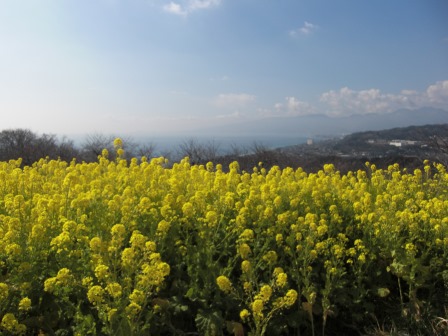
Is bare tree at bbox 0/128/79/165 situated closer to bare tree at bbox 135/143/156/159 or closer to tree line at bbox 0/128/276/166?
tree line at bbox 0/128/276/166

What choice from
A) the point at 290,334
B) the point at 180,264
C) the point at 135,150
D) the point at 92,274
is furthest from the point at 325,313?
the point at 135,150

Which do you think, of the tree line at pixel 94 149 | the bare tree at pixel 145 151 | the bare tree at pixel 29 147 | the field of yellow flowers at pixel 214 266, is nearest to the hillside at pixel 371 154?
the tree line at pixel 94 149

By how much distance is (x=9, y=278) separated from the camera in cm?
370

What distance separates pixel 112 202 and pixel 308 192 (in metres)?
3.06

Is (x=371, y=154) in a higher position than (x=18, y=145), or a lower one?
lower

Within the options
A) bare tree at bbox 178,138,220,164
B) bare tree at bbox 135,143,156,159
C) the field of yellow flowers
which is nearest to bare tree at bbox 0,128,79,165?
bare tree at bbox 135,143,156,159

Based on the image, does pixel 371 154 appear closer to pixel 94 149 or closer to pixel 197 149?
pixel 197 149

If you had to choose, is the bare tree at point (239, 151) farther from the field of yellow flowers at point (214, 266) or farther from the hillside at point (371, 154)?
the field of yellow flowers at point (214, 266)

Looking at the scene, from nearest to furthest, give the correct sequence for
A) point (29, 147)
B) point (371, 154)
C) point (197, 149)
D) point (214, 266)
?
point (214, 266) < point (371, 154) < point (197, 149) < point (29, 147)

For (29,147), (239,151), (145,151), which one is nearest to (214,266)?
(239,151)

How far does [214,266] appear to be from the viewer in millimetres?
3846

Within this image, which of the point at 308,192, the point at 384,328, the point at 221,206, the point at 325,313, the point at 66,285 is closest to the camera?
the point at 66,285

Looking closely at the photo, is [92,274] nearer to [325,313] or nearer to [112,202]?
[112,202]

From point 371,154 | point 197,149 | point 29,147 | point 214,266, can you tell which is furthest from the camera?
point 29,147
